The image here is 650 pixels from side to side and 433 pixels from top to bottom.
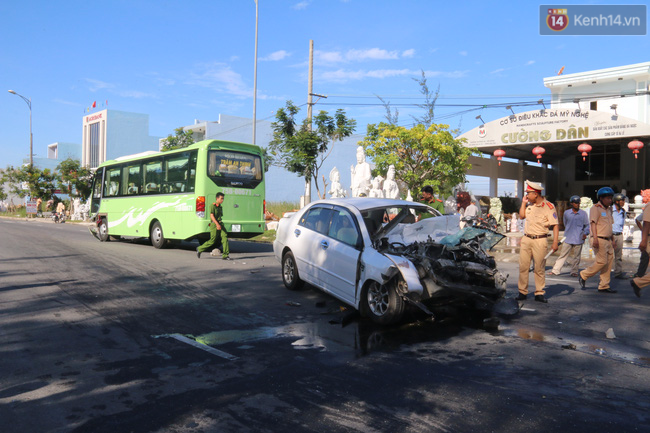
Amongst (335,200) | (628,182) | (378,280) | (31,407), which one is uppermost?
(628,182)

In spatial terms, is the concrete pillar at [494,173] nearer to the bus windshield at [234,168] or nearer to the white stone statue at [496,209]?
the white stone statue at [496,209]

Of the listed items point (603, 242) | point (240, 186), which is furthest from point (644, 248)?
point (240, 186)

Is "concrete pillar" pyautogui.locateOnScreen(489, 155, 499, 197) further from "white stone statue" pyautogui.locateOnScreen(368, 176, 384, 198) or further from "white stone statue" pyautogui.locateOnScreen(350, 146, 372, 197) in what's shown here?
"white stone statue" pyautogui.locateOnScreen(350, 146, 372, 197)

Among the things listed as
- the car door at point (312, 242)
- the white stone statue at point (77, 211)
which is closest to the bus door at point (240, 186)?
the car door at point (312, 242)

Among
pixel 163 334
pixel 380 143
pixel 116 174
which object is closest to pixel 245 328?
pixel 163 334

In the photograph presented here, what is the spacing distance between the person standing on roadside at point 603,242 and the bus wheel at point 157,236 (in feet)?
39.2

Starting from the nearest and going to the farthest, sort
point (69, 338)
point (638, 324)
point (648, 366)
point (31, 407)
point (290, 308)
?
point (31, 407), point (648, 366), point (69, 338), point (638, 324), point (290, 308)

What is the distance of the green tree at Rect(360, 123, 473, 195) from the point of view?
1991 cm

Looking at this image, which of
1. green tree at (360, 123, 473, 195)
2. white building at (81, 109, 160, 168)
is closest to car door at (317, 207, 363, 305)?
green tree at (360, 123, 473, 195)

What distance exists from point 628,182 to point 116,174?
1220 inches

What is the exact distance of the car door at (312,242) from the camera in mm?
7453

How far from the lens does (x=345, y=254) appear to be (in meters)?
6.78

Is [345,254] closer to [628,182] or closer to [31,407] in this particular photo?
[31,407]

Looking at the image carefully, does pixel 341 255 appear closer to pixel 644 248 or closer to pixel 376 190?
pixel 644 248
